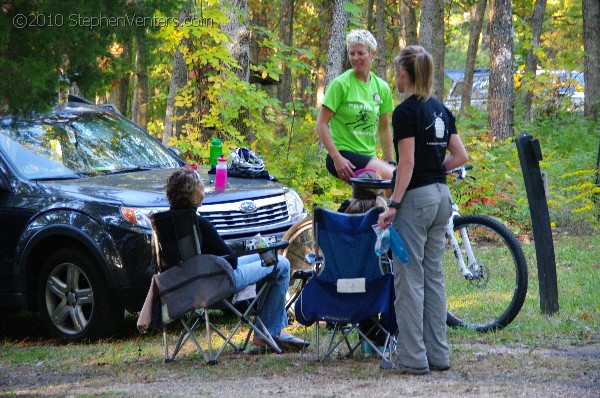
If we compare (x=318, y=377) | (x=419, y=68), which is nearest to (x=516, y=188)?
(x=419, y=68)

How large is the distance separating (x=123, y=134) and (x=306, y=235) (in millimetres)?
2180

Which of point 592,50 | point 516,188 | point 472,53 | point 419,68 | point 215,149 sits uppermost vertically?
A: point 472,53

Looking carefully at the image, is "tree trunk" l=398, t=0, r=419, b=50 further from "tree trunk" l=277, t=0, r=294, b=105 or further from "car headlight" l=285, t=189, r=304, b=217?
"car headlight" l=285, t=189, r=304, b=217

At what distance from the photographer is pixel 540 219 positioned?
8141mm

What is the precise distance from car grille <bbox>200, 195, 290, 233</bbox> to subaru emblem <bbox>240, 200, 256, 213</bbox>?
0.7 inches

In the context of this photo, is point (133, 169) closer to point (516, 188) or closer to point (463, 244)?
point (463, 244)

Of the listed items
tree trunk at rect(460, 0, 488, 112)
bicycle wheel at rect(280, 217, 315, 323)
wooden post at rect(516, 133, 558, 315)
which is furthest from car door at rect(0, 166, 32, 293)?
tree trunk at rect(460, 0, 488, 112)

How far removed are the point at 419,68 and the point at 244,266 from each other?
6.24 feet

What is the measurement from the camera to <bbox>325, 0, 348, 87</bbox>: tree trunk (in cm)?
1655

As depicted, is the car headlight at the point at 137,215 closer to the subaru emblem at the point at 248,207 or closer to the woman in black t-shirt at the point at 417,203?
the subaru emblem at the point at 248,207

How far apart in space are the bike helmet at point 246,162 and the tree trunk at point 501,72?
12.0m

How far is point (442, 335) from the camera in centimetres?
640

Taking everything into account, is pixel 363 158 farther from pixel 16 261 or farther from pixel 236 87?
pixel 236 87

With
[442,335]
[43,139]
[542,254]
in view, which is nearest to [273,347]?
[442,335]
